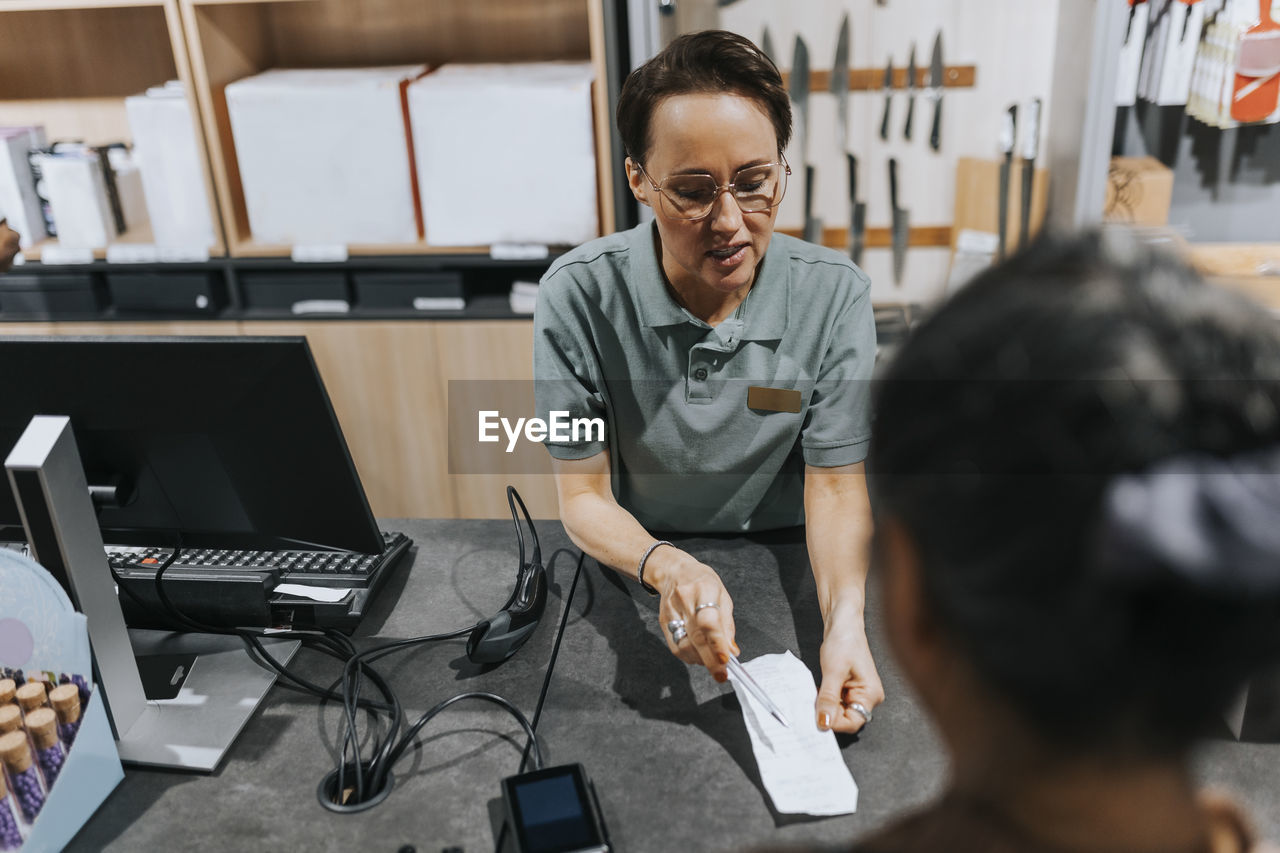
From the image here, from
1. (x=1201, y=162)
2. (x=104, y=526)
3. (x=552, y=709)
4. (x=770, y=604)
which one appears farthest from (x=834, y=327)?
(x=1201, y=162)

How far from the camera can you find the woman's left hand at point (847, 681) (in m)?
0.93

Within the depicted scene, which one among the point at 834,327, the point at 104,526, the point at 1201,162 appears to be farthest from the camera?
the point at 1201,162

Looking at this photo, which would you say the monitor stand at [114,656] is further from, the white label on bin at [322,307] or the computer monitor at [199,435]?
the white label on bin at [322,307]

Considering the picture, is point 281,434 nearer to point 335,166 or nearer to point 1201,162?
point 335,166

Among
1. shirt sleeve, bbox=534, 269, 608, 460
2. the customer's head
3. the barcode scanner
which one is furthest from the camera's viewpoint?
shirt sleeve, bbox=534, 269, 608, 460

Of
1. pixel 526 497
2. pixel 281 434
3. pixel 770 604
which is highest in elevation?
pixel 281 434

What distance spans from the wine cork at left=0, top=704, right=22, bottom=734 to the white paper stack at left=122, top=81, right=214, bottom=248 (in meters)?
1.68

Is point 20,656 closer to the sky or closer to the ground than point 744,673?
closer to the sky

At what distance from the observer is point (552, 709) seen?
100 centimetres

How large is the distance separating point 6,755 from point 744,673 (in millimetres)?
667

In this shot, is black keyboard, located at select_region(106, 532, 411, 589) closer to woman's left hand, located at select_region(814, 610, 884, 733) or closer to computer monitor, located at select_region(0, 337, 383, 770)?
computer monitor, located at select_region(0, 337, 383, 770)

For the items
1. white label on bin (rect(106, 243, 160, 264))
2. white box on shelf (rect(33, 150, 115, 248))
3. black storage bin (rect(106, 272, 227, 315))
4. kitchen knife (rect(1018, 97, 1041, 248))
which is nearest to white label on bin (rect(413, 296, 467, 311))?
black storage bin (rect(106, 272, 227, 315))

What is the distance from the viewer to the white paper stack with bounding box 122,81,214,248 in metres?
2.19

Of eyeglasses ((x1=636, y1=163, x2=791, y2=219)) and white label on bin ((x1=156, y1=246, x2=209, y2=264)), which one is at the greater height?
eyeglasses ((x1=636, y1=163, x2=791, y2=219))
